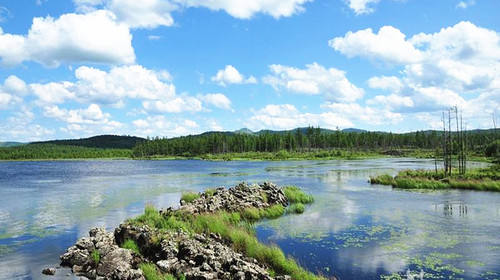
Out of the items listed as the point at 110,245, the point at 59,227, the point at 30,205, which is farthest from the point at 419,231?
the point at 30,205

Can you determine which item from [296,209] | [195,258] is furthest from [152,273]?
[296,209]

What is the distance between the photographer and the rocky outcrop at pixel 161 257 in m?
17.1

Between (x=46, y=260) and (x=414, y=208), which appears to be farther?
(x=414, y=208)

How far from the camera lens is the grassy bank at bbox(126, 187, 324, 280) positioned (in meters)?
18.8

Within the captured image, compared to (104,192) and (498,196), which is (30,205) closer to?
(104,192)

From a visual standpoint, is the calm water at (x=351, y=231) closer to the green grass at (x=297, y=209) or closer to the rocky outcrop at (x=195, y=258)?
the green grass at (x=297, y=209)

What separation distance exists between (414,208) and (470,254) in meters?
15.9

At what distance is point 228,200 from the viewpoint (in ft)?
117

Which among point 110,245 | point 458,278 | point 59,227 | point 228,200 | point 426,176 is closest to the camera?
point 458,278

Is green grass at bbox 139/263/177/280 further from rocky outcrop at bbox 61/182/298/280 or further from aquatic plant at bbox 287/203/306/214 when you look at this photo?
aquatic plant at bbox 287/203/306/214

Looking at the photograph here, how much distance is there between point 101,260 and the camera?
20.0m

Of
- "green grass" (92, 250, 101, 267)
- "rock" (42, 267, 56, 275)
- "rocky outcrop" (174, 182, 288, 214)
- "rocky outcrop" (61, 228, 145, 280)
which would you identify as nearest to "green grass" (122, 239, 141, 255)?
"rocky outcrop" (61, 228, 145, 280)

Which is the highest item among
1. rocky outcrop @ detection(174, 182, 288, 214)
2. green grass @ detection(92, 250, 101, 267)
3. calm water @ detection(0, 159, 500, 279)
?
rocky outcrop @ detection(174, 182, 288, 214)

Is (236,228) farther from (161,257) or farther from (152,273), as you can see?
(152,273)
